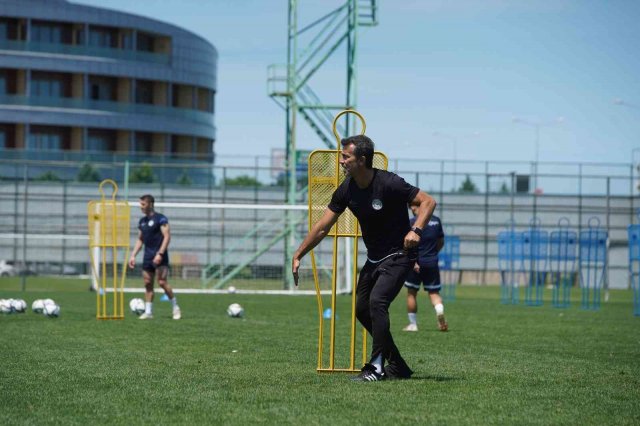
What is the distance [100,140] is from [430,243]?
57529 mm

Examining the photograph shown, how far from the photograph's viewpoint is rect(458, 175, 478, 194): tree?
4834 centimetres

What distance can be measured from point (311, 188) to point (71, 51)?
203 feet

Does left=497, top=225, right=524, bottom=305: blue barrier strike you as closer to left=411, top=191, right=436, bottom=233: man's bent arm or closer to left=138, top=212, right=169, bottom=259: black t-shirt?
left=138, top=212, right=169, bottom=259: black t-shirt

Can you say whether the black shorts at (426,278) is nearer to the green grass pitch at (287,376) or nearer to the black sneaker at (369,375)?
the green grass pitch at (287,376)

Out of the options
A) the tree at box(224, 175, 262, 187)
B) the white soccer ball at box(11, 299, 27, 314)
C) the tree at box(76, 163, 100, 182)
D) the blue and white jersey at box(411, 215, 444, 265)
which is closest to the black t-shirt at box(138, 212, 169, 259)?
the white soccer ball at box(11, 299, 27, 314)

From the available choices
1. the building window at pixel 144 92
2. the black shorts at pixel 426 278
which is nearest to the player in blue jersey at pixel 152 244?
the black shorts at pixel 426 278

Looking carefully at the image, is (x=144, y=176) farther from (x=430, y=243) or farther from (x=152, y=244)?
(x=430, y=243)

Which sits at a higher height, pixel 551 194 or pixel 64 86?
pixel 64 86

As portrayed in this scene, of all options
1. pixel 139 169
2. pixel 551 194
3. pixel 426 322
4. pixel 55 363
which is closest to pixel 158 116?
pixel 139 169

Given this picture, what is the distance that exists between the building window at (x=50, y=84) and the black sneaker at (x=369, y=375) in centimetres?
6390

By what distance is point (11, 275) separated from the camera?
46.1 meters

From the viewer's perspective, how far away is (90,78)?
72.8 m

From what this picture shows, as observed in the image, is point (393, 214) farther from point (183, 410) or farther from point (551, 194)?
point (551, 194)

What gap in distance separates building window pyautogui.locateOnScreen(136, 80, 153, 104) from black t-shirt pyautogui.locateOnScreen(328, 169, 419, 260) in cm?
6650
